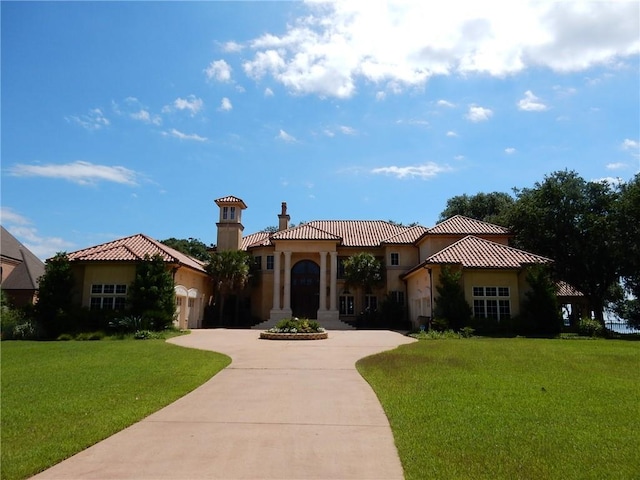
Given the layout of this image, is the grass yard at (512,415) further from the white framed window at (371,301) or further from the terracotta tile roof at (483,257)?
the white framed window at (371,301)

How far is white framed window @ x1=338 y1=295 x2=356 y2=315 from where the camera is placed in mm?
38219

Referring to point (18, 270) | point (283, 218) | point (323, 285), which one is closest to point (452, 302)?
point (323, 285)

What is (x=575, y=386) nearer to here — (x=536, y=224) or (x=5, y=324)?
(x=536, y=224)

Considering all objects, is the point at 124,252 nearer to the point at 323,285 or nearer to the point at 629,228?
the point at 323,285

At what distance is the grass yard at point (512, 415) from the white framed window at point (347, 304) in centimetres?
Answer: 2438

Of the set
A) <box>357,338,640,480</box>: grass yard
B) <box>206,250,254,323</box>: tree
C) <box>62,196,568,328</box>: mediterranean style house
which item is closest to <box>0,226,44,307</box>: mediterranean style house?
<box>62,196,568,328</box>: mediterranean style house

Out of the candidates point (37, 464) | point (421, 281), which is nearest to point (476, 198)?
point (421, 281)

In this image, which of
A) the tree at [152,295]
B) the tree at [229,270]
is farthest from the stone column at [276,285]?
the tree at [152,295]

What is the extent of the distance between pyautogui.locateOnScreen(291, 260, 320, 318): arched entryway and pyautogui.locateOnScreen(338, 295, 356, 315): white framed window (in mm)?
2033

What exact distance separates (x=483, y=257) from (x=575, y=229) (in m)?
7.61

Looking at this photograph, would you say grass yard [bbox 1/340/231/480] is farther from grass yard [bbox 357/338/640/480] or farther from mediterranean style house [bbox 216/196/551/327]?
mediterranean style house [bbox 216/196/551/327]

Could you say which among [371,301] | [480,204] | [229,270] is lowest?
[371,301]

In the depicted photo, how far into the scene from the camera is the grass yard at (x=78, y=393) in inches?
236

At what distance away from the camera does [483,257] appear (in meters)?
26.9
